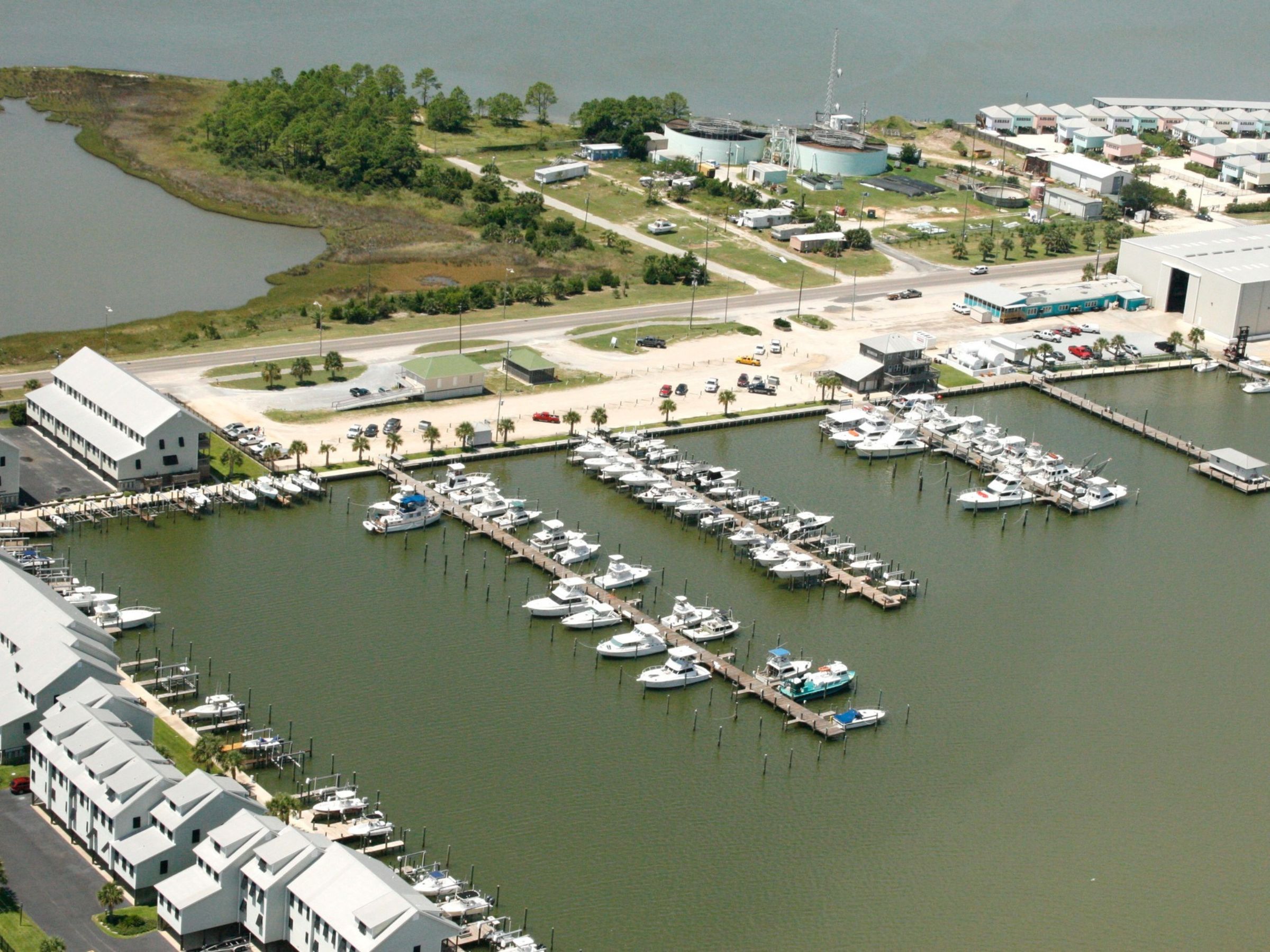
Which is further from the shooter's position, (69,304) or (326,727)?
(69,304)

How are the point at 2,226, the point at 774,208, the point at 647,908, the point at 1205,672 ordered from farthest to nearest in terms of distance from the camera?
the point at 774,208 < the point at 2,226 < the point at 1205,672 < the point at 647,908

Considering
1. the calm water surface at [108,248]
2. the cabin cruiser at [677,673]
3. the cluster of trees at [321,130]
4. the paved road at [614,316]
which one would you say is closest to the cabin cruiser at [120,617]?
the cabin cruiser at [677,673]

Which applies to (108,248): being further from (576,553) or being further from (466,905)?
(466,905)

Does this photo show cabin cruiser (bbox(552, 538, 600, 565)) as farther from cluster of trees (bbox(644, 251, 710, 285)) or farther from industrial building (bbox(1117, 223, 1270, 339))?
industrial building (bbox(1117, 223, 1270, 339))

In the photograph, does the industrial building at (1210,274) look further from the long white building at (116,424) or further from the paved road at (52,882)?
the paved road at (52,882)

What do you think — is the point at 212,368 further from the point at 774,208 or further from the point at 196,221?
the point at 774,208

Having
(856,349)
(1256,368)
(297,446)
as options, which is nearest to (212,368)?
(297,446)
